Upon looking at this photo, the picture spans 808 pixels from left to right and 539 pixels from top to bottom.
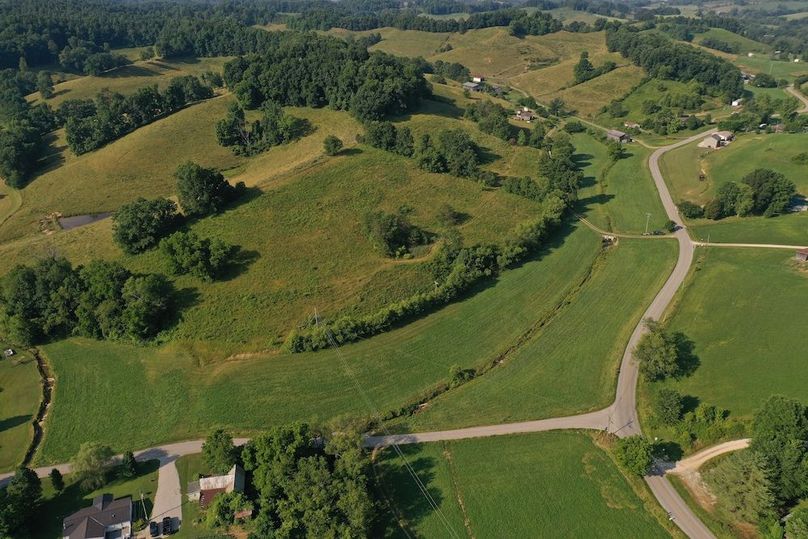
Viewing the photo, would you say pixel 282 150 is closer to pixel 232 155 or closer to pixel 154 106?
pixel 232 155

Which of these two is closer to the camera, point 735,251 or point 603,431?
point 603,431

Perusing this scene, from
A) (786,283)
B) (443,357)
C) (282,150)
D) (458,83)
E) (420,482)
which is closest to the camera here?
(420,482)

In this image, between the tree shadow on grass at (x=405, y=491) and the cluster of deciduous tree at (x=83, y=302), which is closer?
the tree shadow on grass at (x=405, y=491)

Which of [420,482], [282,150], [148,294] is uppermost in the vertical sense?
[282,150]

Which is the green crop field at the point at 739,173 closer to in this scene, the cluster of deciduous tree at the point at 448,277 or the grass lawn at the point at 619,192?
the grass lawn at the point at 619,192

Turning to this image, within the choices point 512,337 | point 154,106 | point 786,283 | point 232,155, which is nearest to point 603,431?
point 512,337

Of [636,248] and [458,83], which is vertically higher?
[458,83]

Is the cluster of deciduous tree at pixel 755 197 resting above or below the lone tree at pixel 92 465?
above

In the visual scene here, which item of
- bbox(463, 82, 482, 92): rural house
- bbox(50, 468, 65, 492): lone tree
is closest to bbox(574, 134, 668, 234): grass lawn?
bbox(463, 82, 482, 92): rural house

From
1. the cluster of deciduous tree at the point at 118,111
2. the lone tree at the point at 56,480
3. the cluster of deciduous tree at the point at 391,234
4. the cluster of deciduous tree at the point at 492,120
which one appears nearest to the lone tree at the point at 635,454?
the cluster of deciduous tree at the point at 391,234
